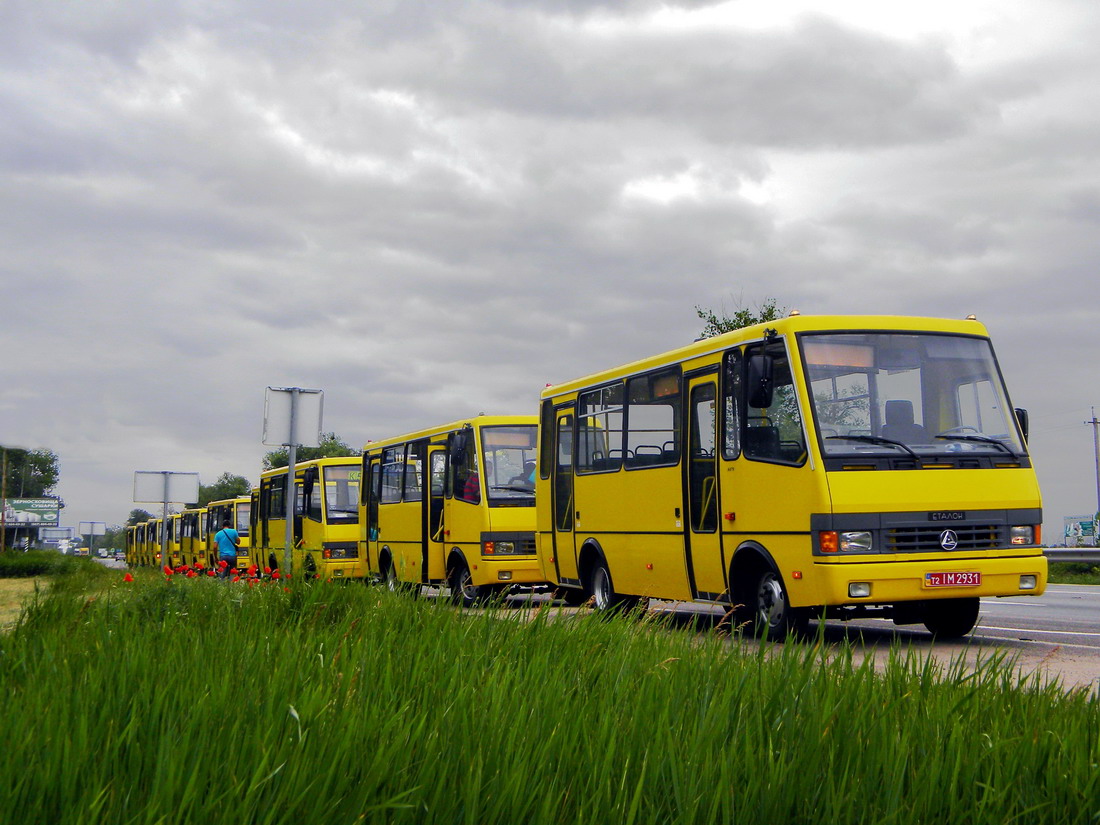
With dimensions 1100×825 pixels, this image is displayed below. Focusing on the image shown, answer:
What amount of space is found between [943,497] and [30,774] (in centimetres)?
957

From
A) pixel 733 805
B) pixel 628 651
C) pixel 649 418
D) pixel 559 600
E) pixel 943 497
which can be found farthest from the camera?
pixel 649 418

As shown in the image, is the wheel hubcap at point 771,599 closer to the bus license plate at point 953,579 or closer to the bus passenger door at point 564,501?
the bus license plate at point 953,579

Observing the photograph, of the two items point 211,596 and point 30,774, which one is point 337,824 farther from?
point 211,596

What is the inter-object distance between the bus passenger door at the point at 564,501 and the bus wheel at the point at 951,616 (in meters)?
5.36

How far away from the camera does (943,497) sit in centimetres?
1132

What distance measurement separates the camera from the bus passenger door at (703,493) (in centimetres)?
1296

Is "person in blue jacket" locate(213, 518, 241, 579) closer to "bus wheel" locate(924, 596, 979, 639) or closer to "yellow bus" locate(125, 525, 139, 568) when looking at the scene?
"bus wheel" locate(924, 596, 979, 639)

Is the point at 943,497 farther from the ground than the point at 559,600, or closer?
farther from the ground

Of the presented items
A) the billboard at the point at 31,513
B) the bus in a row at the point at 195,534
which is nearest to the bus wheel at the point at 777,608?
the bus in a row at the point at 195,534

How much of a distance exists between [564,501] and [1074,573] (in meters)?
19.3

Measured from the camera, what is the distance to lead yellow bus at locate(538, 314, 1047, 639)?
11.1m

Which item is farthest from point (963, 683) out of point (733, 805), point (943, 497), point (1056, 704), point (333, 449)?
point (333, 449)

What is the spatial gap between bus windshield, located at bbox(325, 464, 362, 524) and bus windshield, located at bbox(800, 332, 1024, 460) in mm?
20386

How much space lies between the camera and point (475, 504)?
20297 mm
